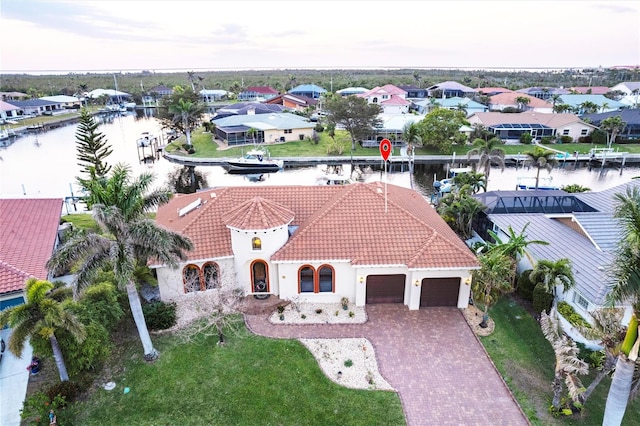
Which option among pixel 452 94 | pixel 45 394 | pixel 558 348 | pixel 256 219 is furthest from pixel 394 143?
pixel 452 94

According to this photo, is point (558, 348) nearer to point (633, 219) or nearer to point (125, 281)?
point (633, 219)

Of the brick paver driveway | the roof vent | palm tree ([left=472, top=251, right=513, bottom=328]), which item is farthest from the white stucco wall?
palm tree ([left=472, top=251, right=513, bottom=328])

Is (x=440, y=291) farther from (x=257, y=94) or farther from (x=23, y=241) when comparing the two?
(x=257, y=94)

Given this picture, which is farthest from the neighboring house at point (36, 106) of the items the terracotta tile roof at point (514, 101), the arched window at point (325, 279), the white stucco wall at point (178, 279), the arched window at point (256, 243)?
the terracotta tile roof at point (514, 101)

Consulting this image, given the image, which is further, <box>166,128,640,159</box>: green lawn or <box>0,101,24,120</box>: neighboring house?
<box>0,101,24,120</box>: neighboring house

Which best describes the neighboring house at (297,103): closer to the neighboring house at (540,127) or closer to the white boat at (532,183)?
the neighboring house at (540,127)

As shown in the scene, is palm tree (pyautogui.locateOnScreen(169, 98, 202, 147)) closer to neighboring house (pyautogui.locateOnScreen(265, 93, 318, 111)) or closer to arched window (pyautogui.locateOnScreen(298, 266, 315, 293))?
neighboring house (pyautogui.locateOnScreen(265, 93, 318, 111))
